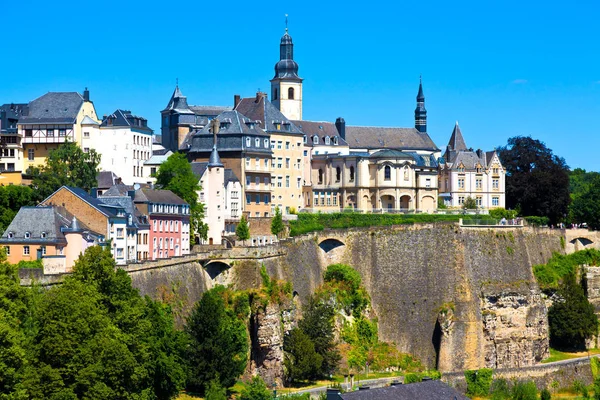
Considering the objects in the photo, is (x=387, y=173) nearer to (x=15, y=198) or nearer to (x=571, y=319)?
(x=571, y=319)

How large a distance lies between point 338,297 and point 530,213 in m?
31.0

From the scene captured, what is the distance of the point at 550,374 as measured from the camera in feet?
326

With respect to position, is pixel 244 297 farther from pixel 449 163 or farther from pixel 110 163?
pixel 449 163

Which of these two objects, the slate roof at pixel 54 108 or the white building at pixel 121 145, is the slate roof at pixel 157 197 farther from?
the slate roof at pixel 54 108

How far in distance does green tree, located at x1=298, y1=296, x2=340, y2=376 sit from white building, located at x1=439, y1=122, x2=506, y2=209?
120 feet

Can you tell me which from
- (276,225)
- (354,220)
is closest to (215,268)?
(276,225)

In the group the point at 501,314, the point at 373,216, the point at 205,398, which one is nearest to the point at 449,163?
the point at 373,216

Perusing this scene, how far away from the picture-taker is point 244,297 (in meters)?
89.4

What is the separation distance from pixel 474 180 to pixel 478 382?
36849 mm

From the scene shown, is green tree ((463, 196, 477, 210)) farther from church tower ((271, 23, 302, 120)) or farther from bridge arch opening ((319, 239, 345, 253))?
→ bridge arch opening ((319, 239, 345, 253))

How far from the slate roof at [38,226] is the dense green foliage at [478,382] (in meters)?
28.3

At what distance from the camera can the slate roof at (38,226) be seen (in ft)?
269

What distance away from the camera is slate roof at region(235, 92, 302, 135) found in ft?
389

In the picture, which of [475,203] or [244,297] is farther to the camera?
[475,203]
